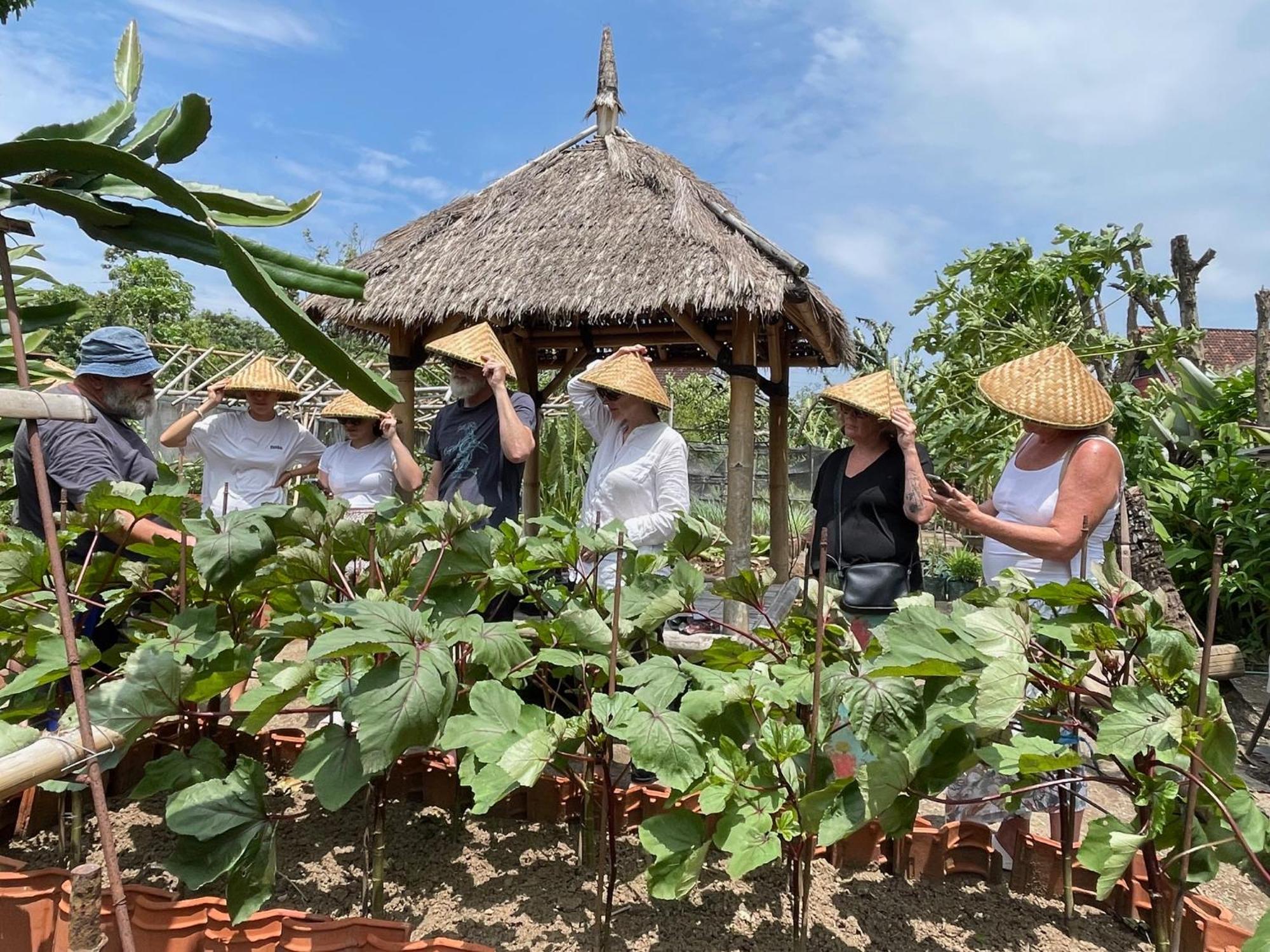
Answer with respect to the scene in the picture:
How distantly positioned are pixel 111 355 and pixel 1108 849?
8.66 ft

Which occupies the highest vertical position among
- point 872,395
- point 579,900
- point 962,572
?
point 872,395

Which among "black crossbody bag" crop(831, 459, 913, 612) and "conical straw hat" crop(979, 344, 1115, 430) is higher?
"conical straw hat" crop(979, 344, 1115, 430)

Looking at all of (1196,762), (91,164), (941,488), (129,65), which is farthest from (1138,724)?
(129,65)

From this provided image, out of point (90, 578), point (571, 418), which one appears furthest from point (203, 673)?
point (571, 418)

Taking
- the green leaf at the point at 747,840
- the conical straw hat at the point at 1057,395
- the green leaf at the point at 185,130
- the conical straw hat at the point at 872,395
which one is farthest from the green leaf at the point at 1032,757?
the green leaf at the point at 185,130

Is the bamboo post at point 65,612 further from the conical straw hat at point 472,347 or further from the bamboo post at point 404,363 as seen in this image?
the bamboo post at point 404,363

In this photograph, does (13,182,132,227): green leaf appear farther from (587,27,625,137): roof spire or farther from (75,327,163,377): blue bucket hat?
(587,27,625,137): roof spire

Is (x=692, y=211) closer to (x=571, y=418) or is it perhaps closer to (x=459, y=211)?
(x=459, y=211)

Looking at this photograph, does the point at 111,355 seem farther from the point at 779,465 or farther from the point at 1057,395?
the point at 779,465

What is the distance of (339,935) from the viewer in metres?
1.16

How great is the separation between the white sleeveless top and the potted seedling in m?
5.59

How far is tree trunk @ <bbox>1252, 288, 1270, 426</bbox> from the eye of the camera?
4426mm

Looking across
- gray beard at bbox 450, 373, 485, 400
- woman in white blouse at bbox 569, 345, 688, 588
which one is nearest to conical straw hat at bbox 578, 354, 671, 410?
woman in white blouse at bbox 569, 345, 688, 588

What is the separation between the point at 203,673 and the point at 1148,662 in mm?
1461
